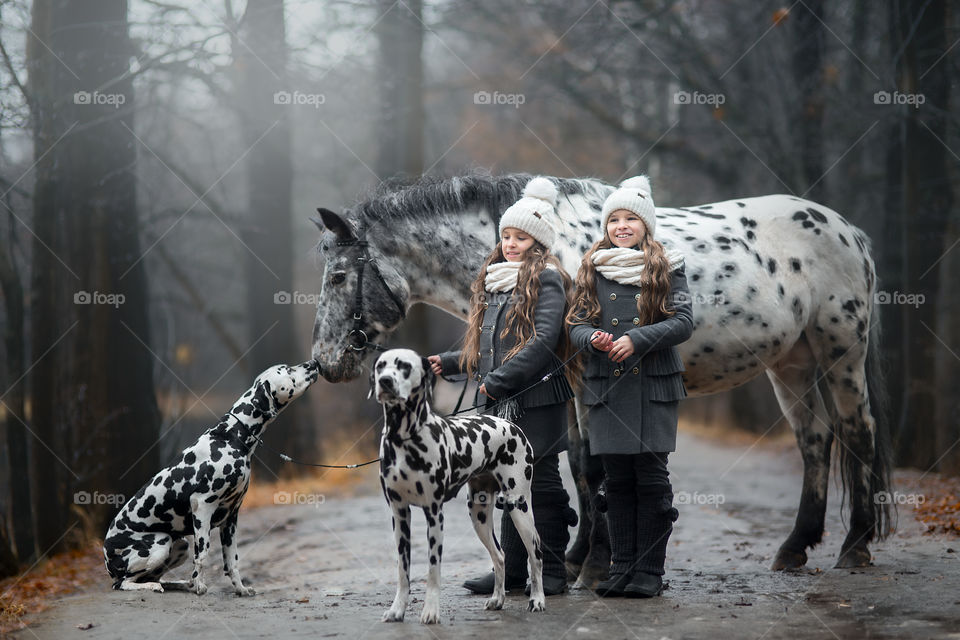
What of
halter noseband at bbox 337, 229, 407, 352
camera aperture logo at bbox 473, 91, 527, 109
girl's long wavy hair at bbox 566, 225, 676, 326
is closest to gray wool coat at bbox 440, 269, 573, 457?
girl's long wavy hair at bbox 566, 225, 676, 326

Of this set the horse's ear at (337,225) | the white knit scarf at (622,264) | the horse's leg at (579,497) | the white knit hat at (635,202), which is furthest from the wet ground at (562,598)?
the horse's ear at (337,225)

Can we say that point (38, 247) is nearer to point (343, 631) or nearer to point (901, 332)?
point (343, 631)

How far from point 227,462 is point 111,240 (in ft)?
12.6

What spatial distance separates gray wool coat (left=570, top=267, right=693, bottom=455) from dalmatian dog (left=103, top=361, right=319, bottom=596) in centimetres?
175

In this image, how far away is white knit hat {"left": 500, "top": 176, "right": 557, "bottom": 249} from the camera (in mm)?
5031

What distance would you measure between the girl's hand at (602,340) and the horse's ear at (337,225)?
184 centimetres

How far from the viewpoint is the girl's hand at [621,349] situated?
15.6 ft

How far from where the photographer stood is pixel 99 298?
324 inches

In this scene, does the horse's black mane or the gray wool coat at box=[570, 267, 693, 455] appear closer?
the gray wool coat at box=[570, 267, 693, 455]

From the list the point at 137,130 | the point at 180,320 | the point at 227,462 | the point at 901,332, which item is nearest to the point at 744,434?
the point at 901,332

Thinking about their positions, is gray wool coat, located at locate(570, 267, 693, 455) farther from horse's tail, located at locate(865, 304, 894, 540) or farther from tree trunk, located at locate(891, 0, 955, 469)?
tree trunk, located at locate(891, 0, 955, 469)

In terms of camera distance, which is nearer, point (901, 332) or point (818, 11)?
point (901, 332)

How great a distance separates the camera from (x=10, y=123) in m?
7.41

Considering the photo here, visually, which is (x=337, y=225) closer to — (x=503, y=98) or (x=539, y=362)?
(x=539, y=362)
